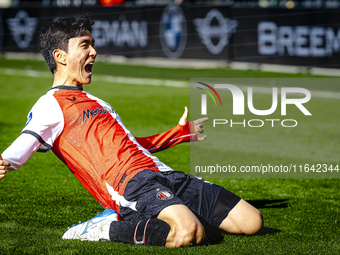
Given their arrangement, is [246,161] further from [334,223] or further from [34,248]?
[34,248]

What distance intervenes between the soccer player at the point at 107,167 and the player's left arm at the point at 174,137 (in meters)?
0.08

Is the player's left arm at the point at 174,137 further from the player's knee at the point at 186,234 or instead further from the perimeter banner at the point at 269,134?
the player's knee at the point at 186,234

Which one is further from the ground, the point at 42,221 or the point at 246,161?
the point at 42,221

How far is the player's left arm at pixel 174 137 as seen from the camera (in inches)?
167

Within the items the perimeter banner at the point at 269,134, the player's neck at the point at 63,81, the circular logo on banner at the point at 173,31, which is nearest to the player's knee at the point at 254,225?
the perimeter banner at the point at 269,134

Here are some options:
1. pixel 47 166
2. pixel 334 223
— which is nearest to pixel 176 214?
pixel 334 223

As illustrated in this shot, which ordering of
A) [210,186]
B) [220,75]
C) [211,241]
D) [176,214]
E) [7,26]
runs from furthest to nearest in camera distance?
[7,26] < [220,75] < [210,186] < [211,241] < [176,214]

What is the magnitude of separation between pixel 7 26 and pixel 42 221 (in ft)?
51.2

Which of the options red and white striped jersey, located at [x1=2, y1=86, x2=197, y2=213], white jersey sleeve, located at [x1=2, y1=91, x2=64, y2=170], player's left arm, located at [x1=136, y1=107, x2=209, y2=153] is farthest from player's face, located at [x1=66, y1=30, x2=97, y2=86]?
player's left arm, located at [x1=136, y1=107, x2=209, y2=153]

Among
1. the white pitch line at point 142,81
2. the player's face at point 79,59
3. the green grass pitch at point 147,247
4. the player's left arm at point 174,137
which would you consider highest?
the player's face at point 79,59

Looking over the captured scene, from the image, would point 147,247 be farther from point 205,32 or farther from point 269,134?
point 205,32

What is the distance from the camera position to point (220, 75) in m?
14.6

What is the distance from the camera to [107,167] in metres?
3.66

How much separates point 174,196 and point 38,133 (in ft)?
3.49
